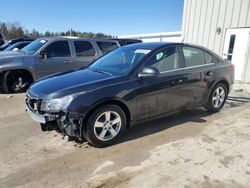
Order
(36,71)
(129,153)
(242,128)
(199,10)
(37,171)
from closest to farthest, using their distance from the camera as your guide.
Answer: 1. (37,171)
2. (129,153)
3. (242,128)
4. (36,71)
5. (199,10)

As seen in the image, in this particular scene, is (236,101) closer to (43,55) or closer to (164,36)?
(43,55)

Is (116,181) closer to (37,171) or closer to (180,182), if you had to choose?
(180,182)

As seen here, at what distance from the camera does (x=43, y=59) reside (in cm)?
765

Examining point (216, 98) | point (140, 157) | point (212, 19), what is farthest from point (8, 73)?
point (212, 19)

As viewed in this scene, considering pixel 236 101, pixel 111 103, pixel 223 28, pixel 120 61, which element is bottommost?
pixel 236 101

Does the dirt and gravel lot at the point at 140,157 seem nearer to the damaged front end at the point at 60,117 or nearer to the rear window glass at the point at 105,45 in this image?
the damaged front end at the point at 60,117

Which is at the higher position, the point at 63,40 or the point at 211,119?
the point at 63,40

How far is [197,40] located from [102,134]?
9.50 metres

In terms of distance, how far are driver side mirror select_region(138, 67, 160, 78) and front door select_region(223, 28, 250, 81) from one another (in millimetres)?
7155

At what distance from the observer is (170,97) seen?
15.2ft

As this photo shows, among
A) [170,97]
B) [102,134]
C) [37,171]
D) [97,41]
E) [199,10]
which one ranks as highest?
[199,10]

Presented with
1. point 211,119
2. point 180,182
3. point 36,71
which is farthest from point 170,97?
point 36,71

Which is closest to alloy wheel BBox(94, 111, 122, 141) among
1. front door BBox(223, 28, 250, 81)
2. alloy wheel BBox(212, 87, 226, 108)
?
alloy wheel BBox(212, 87, 226, 108)

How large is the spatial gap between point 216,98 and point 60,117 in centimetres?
365
